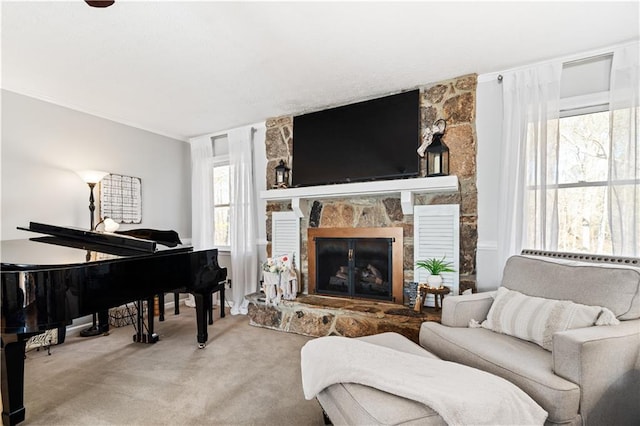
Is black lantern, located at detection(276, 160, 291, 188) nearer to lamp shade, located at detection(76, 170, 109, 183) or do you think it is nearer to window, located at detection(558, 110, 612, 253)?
lamp shade, located at detection(76, 170, 109, 183)

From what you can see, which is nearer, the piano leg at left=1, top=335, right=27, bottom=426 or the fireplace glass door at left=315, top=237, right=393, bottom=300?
the piano leg at left=1, top=335, right=27, bottom=426

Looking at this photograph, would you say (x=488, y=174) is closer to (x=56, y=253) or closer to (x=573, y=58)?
(x=573, y=58)

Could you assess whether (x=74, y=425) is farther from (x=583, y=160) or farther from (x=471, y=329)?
(x=583, y=160)

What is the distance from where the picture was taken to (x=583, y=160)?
2.57m

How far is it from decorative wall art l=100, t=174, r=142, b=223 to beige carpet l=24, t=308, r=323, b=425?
138 centimetres

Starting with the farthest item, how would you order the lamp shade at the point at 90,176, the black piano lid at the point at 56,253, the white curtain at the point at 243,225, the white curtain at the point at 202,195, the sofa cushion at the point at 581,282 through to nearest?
the white curtain at the point at 202,195
the white curtain at the point at 243,225
the lamp shade at the point at 90,176
the black piano lid at the point at 56,253
the sofa cushion at the point at 581,282

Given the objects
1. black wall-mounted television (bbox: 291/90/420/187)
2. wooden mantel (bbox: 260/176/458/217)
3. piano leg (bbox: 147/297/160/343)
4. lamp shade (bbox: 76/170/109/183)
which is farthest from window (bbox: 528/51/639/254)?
lamp shade (bbox: 76/170/109/183)

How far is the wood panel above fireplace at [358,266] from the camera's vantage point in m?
3.26

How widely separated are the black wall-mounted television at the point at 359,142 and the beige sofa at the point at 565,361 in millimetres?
1604

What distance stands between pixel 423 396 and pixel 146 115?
13.0 ft

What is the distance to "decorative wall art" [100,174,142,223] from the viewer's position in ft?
12.3

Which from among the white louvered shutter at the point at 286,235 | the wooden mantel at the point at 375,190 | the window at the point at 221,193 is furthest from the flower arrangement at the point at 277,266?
the window at the point at 221,193

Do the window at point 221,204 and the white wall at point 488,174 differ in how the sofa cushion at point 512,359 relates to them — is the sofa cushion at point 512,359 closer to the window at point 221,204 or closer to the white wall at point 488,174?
the white wall at point 488,174

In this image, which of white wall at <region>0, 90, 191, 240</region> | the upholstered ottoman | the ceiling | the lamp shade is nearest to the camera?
the upholstered ottoman
